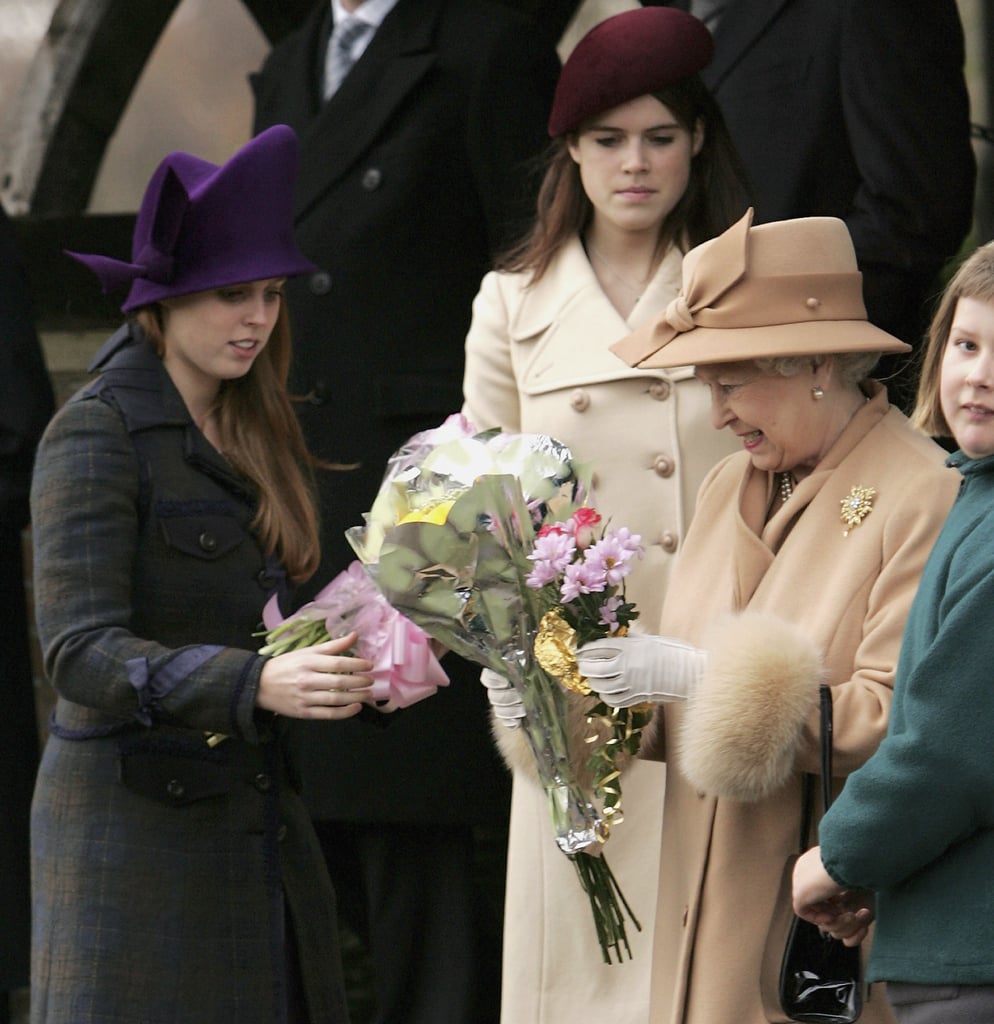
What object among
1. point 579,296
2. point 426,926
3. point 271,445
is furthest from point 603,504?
point 426,926

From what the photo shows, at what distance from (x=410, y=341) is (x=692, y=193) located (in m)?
0.84

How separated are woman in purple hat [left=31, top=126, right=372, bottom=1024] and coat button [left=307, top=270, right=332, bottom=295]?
2.96ft

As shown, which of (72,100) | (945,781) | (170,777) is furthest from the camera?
(72,100)

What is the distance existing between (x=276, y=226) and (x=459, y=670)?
49.1 inches

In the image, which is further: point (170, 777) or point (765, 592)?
point (170, 777)

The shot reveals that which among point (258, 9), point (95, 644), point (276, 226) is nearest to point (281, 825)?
point (95, 644)

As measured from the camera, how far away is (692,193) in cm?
392

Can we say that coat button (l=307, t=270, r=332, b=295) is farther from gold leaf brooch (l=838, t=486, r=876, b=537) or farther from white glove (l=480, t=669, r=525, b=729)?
gold leaf brooch (l=838, t=486, r=876, b=537)

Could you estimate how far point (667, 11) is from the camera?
3.91 metres

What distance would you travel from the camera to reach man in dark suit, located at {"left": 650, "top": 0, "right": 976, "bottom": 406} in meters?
3.98

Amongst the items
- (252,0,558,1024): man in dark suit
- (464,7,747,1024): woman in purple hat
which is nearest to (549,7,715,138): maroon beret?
(464,7,747,1024): woman in purple hat

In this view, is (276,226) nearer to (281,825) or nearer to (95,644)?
(95,644)

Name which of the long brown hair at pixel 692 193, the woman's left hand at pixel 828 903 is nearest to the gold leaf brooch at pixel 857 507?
the woman's left hand at pixel 828 903

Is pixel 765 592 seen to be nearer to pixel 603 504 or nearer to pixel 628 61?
pixel 603 504
